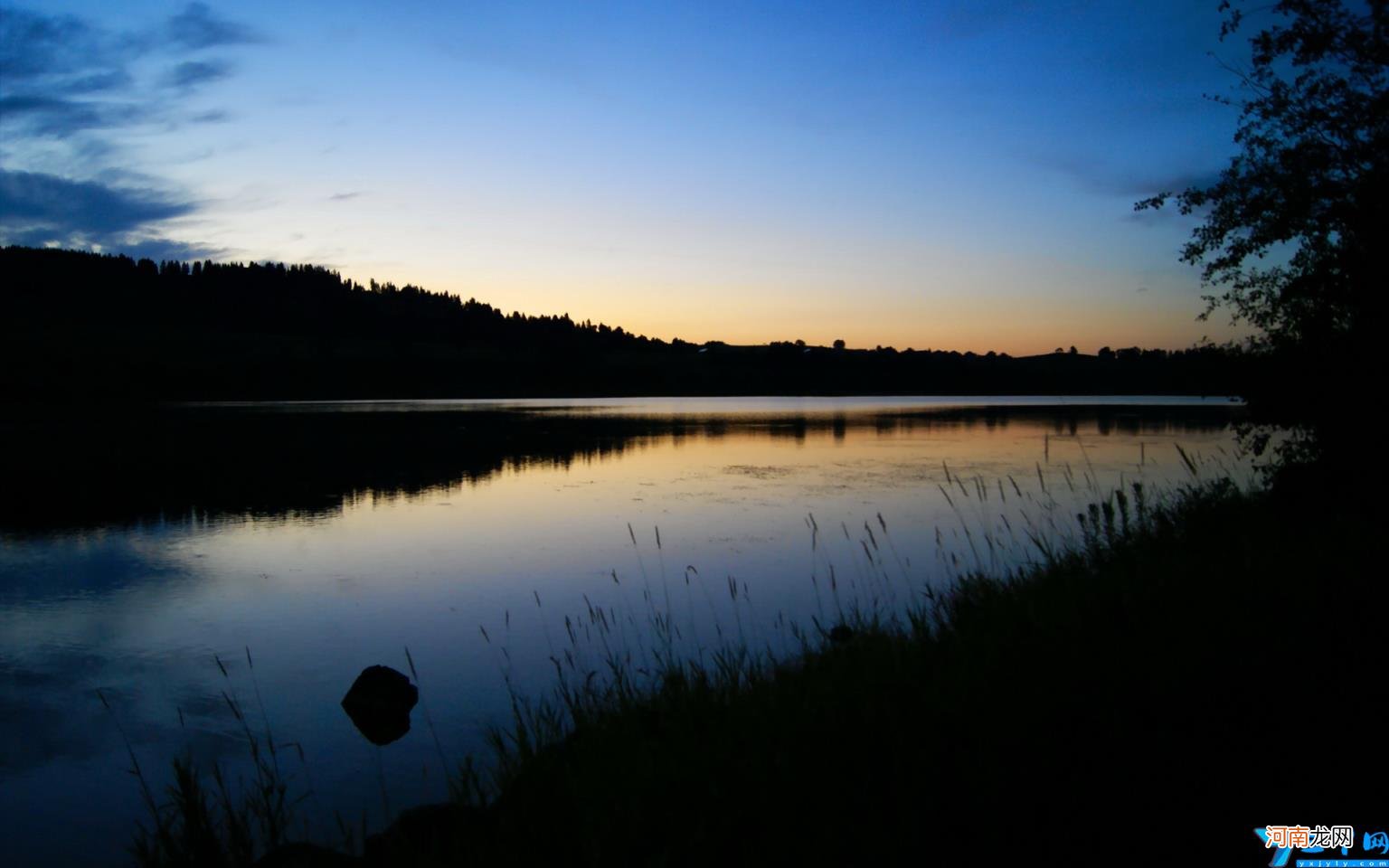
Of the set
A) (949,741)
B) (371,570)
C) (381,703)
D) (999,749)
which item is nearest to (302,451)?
(371,570)

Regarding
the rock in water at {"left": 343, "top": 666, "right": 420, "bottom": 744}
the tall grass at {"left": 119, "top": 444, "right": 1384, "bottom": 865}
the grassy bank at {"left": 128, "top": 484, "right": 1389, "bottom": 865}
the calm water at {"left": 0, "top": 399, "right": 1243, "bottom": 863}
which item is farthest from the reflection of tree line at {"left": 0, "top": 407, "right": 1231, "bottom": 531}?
the grassy bank at {"left": 128, "top": 484, "right": 1389, "bottom": 865}

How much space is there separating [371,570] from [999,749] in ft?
41.1

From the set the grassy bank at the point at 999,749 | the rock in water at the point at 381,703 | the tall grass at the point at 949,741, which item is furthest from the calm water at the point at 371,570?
the grassy bank at the point at 999,749

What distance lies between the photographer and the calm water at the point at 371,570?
7.40 m

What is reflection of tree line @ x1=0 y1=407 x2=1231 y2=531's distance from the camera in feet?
70.4

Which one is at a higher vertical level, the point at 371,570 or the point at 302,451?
the point at 302,451

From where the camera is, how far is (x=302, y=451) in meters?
33.8

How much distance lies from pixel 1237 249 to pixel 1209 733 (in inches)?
461

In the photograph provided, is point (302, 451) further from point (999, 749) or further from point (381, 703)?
point (999, 749)

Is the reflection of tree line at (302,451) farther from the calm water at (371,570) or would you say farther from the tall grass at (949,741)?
the tall grass at (949,741)

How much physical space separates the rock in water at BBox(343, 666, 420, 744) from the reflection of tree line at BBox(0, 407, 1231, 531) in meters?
13.3

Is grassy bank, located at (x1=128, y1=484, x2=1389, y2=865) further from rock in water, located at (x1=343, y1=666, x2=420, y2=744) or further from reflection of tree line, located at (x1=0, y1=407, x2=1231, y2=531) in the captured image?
reflection of tree line, located at (x1=0, y1=407, x2=1231, y2=531)

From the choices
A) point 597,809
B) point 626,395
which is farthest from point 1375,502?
point 626,395

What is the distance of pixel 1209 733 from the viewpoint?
153 inches
